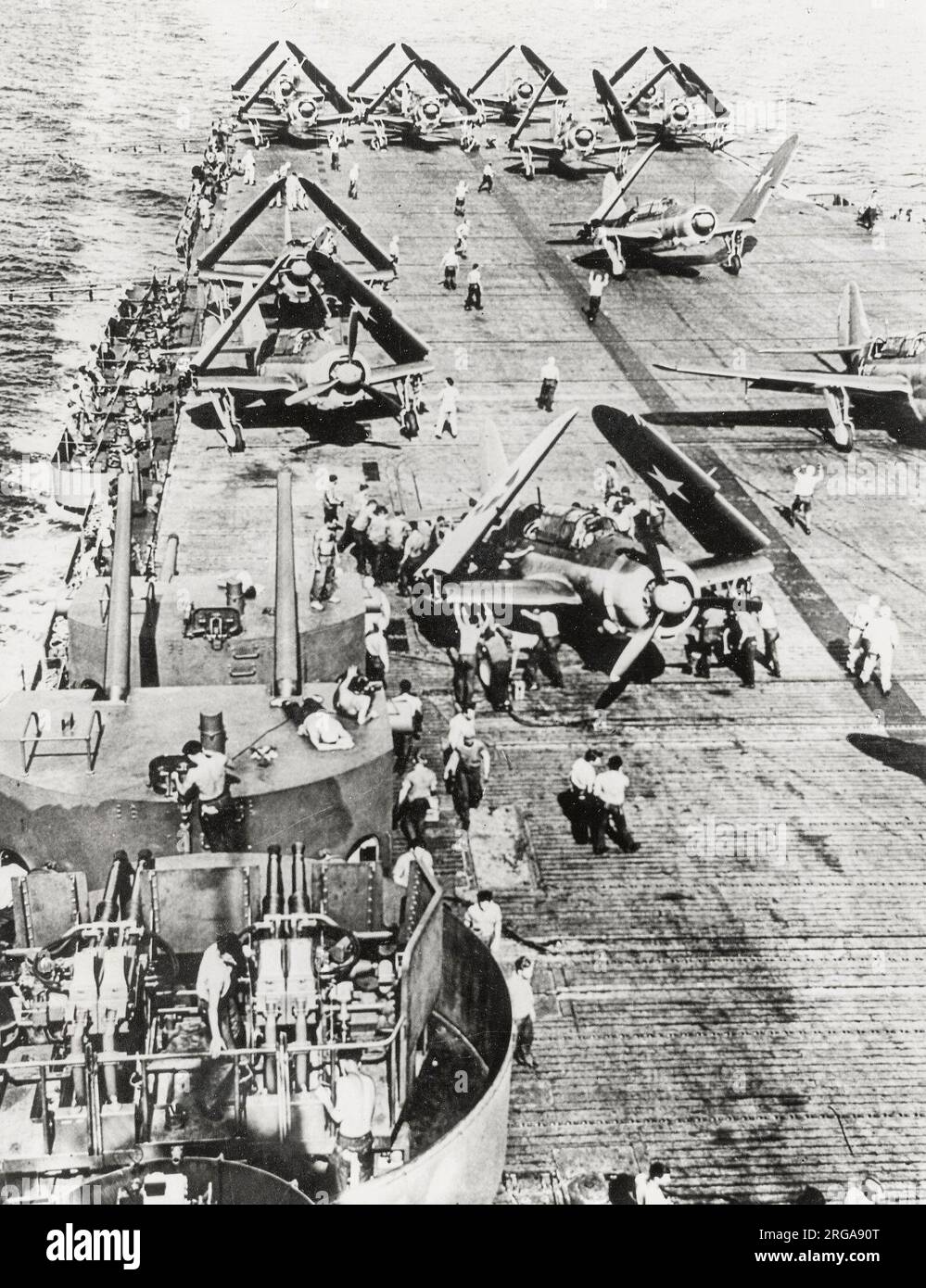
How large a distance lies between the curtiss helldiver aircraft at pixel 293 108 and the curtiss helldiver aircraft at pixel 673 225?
78.5 feet

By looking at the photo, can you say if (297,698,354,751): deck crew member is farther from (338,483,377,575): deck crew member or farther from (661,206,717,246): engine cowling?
(661,206,717,246): engine cowling

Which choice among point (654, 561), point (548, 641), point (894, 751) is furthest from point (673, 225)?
point (894, 751)

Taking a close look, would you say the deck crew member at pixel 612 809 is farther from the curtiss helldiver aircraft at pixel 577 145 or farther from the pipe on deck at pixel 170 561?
the curtiss helldiver aircraft at pixel 577 145

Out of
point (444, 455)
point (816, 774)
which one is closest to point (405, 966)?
point (816, 774)

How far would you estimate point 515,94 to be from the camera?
7475 centimetres

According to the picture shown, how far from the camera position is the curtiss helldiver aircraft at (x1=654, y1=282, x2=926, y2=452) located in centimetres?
3478

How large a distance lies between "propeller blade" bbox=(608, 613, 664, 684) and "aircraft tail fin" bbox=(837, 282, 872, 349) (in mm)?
16865

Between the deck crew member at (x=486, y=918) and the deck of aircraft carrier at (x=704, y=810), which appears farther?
the deck crew member at (x=486, y=918)

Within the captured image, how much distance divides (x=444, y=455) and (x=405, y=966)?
22.9 metres

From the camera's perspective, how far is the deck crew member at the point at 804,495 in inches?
1196

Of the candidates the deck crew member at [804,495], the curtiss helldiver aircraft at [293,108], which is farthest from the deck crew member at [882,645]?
the curtiss helldiver aircraft at [293,108]

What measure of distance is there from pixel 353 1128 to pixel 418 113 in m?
64.0
